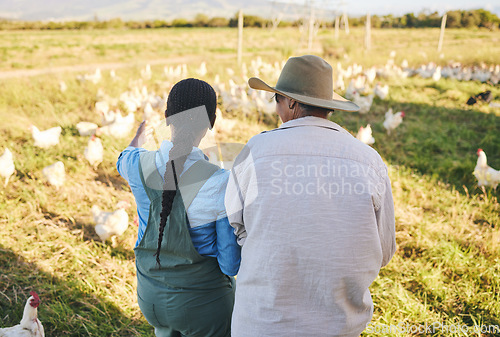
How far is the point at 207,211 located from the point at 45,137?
4.16m

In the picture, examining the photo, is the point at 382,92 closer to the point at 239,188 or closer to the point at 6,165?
the point at 6,165

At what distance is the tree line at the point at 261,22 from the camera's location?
32.3 metres

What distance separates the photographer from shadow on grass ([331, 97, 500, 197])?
4656 mm

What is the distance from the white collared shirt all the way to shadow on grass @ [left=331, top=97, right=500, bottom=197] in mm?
3466

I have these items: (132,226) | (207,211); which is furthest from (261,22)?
(207,211)

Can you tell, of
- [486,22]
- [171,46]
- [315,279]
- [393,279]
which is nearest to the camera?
[315,279]

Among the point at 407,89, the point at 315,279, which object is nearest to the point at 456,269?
the point at 315,279

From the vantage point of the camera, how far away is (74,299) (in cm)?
259

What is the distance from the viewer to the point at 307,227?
1138mm

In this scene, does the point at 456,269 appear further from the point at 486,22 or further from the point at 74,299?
the point at 486,22

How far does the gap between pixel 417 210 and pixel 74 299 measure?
11.2 ft

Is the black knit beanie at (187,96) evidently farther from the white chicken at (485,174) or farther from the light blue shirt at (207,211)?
the white chicken at (485,174)

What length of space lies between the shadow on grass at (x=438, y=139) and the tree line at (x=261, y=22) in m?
26.2

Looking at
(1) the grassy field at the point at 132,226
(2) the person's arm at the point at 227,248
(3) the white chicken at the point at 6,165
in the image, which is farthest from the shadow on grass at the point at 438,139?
(3) the white chicken at the point at 6,165
